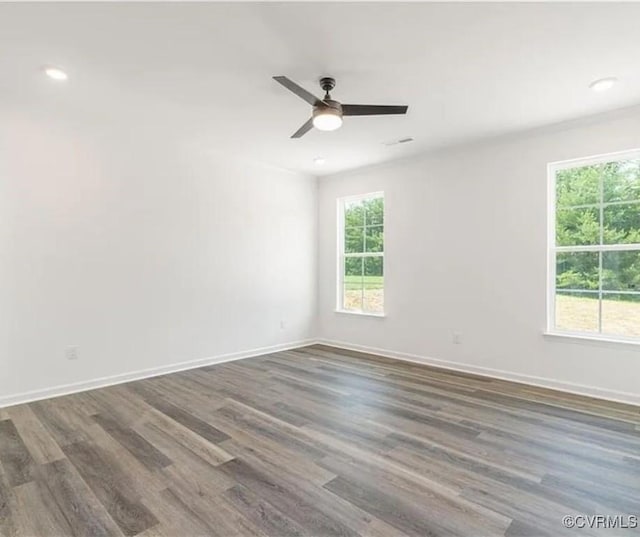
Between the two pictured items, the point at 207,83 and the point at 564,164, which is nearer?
the point at 207,83

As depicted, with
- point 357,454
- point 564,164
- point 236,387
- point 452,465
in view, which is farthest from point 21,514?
point 564,164

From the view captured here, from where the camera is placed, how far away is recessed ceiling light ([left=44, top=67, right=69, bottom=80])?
271 cm

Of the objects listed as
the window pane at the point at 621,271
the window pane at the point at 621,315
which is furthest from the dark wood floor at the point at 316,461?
the window pane at the point at 621,271

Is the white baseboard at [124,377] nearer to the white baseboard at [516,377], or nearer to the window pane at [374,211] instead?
the white baseboard at [516,377]

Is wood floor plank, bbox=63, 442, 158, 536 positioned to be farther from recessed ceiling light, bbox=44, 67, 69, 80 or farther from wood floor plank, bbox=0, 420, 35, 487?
recessed ceiling light, bbox=44, 67, 69, 80

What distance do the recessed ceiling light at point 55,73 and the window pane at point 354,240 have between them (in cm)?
396

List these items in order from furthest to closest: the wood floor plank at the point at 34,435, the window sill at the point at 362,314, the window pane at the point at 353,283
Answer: the window pane at the point at 353,283, the window sill at the point at 362,314, the wood floor plank at the point at 34,435

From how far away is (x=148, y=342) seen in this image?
4.30 m

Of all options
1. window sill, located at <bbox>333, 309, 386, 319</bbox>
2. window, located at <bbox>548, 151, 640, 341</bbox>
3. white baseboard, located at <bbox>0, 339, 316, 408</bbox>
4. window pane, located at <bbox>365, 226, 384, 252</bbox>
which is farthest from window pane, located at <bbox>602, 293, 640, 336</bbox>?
white baseboard, located at <bbox>0, 339, 316, 408</bbox>

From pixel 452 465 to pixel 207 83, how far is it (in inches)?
126

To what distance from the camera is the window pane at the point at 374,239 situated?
17.9ft

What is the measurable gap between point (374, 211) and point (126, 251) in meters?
3.32

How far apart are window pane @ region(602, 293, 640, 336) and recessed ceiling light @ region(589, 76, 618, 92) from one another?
6.11 ft

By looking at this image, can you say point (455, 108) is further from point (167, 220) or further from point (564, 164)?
point (167, 220)
